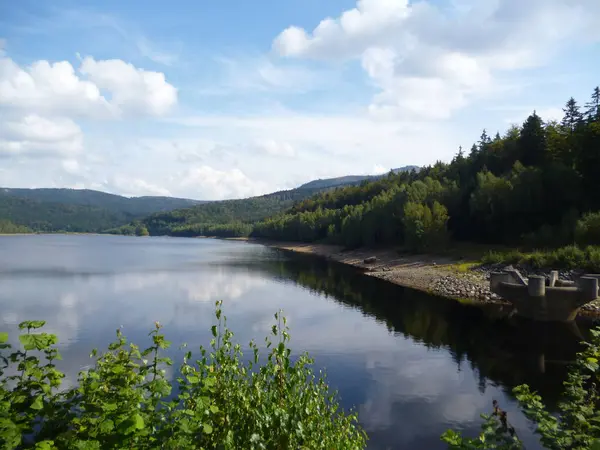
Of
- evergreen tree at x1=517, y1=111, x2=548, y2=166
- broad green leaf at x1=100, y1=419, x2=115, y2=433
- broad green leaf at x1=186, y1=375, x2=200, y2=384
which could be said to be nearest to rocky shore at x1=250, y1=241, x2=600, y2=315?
evergreen tree at x1=517, y1=111, x2=548, y2=166

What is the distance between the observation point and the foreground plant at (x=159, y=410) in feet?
17.7

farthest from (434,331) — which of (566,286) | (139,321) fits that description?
(139,321)

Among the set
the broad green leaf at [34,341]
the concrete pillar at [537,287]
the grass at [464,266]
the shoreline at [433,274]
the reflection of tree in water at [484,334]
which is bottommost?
the reflection of tree in water at [484,334]

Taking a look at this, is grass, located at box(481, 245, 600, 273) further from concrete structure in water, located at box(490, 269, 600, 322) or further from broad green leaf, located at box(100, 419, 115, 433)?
broad green leaf, located at box(100, 419, 115, 433)

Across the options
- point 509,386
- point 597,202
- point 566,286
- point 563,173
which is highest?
point 563,173

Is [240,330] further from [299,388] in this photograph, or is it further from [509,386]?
[299,388]

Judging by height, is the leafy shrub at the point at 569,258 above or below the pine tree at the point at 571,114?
below

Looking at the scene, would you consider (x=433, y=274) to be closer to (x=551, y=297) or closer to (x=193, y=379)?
(x=551, y=297)

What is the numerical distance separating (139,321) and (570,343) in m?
32.0

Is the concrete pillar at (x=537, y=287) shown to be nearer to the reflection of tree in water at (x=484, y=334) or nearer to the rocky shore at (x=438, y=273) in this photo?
the reflection of tree in water at (x=484, y=334)

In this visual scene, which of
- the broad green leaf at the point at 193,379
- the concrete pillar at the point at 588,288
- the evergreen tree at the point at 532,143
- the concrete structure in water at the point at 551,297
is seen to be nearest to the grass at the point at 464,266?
the concrete structure in water at the point at 551,297

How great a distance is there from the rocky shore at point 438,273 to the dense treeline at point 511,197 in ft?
18.4

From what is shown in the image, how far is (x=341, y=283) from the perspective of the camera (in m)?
63.9

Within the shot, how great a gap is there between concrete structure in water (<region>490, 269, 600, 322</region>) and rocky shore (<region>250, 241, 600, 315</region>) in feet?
12.4
